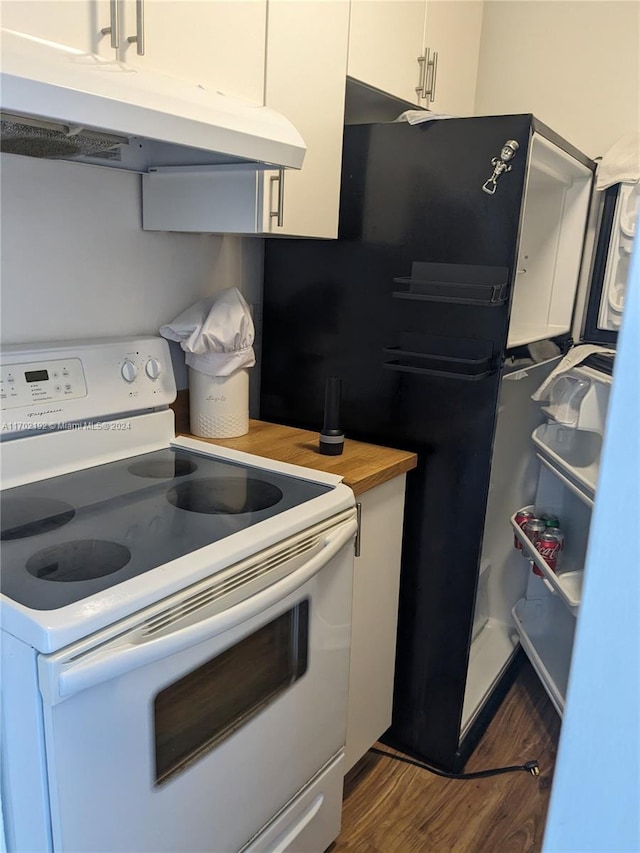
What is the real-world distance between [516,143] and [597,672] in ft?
4.27

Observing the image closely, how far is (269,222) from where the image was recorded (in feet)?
4.75

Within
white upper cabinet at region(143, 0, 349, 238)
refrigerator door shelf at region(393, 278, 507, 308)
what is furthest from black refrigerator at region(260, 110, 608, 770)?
white upper cabinet at region(143, 0, 349, 238)

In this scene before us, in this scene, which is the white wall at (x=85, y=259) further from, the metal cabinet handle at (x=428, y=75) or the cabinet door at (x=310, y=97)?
the metal cabinet handle at (x=428, y=75)

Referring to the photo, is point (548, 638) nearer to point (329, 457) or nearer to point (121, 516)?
point (329, 457)

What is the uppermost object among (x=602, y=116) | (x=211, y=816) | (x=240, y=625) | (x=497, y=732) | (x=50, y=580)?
(x=602, y=116)

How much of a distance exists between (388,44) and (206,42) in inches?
→ 24.6

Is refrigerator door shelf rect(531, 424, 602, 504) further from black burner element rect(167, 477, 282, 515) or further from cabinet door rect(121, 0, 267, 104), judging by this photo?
cabinet door rect(121, 0, 267, 104)

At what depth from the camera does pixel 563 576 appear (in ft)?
6.57

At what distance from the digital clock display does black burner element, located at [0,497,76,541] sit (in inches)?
9.1

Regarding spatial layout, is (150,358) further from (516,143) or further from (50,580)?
(516,143)

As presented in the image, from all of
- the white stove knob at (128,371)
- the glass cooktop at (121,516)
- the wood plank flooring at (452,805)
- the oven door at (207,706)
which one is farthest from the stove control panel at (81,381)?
the wood plank flooring at (452,805)

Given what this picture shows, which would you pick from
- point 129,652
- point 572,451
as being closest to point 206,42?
point 129,652

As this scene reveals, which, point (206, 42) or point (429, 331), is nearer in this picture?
point (206, 42)

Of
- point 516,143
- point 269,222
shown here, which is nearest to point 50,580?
point 269,222
